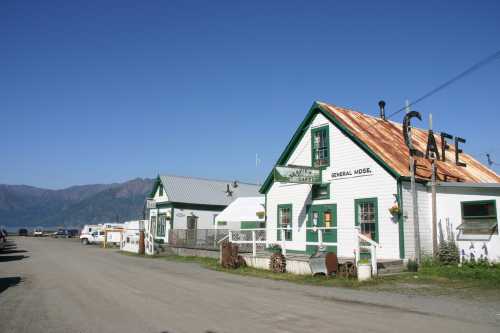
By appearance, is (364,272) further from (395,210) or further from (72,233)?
(72,233)

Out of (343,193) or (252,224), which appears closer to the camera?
(343,193)

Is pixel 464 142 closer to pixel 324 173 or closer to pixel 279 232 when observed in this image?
pixel 324 173

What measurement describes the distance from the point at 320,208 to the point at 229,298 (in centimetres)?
1081

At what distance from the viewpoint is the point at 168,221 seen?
3862 cm

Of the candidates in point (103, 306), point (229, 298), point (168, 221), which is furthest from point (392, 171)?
point (168, 221)

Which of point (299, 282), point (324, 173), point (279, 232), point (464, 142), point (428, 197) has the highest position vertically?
point (464, 142)

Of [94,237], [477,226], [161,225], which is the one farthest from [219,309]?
[94,237]

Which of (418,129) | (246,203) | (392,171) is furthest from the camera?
(246,203)

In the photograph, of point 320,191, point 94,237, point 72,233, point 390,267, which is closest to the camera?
point 390,267

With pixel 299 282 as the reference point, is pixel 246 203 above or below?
above

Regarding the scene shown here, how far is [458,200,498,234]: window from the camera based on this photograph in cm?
1682

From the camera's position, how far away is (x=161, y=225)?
40.0 m

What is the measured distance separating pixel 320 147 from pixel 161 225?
22.2 meters

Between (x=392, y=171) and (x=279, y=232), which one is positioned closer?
(x=392, y=171)
